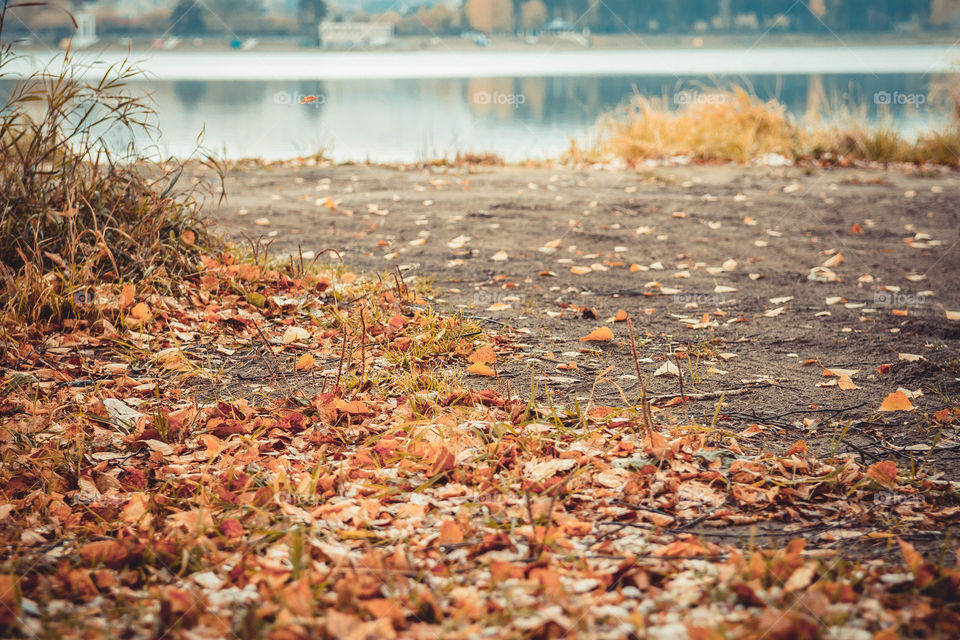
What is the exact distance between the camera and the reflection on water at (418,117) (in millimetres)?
10117

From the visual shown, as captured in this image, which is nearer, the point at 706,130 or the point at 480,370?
the point at 480,370

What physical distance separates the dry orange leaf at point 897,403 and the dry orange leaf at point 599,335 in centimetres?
109

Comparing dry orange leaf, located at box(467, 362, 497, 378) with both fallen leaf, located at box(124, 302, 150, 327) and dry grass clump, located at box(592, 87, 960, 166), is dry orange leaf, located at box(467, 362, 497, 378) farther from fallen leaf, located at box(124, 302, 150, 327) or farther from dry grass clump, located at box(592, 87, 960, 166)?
dry grass clump, located at box(592, 87, 960, 166)

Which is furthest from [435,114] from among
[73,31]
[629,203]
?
[73,31]

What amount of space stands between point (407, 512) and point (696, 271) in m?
3.29

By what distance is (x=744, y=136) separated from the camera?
32.6 ft

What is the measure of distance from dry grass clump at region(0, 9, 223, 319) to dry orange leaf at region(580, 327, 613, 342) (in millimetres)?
2087

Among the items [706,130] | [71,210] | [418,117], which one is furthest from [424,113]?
[71,210]

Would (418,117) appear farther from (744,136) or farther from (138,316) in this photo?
(138,316)

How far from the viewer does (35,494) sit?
6.52 feet

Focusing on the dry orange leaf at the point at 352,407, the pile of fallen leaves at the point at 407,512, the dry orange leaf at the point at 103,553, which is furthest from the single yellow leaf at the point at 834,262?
the dry orange leaf at the point at 103,553

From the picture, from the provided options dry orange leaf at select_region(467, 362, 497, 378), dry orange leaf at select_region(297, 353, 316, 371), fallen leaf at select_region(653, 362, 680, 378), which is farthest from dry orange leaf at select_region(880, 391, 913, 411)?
dry orange leaf at select_region(297, 353, 316, 371)

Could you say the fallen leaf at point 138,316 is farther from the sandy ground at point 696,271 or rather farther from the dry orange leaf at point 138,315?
the sandy ground at point 696,271

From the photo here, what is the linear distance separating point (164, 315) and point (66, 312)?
0.40 meters
